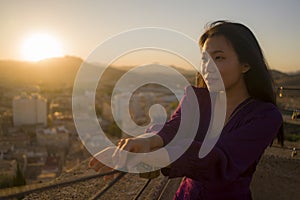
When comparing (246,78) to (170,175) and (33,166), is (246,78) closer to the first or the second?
(170,175)

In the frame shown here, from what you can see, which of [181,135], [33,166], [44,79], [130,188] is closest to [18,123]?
[33,166]

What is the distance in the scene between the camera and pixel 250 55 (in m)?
0.76

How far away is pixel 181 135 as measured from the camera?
0.83 metres

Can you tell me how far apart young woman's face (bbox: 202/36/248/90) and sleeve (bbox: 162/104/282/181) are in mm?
130

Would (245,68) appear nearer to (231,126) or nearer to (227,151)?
(231,126)

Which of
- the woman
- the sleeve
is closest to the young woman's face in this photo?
the woman

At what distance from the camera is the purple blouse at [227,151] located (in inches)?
22.7

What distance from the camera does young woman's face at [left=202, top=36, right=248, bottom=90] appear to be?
755 millimetres

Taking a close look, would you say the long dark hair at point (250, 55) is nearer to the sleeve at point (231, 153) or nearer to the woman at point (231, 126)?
the woman at point (231, 126)

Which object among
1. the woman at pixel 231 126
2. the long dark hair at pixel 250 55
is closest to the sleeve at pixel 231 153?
the woman at pixel 231 126

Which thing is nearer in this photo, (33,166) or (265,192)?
(265,192)

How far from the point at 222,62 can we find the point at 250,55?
0.23 ft

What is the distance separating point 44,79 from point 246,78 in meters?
59.5

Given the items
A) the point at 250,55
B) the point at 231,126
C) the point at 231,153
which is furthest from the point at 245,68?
the point at 231,153
